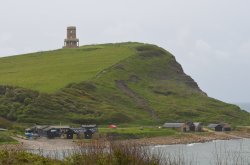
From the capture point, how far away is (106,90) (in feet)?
458

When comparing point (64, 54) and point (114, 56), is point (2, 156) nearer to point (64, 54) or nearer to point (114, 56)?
point (114, 56)

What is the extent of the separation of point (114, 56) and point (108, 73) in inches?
878

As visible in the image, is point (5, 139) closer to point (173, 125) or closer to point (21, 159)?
point (173, 125)

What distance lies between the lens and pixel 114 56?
176000mm

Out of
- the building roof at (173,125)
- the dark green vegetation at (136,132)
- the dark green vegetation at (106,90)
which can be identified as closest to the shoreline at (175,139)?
the dark green vegetation at (136,132)

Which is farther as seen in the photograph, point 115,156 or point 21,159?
point 21,159

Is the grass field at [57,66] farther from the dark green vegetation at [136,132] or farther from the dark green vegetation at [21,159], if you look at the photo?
the dark green vegetation at [21,159]

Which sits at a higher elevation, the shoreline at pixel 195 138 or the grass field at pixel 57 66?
the grass field at pixel 57 66

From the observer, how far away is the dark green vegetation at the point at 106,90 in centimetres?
11900

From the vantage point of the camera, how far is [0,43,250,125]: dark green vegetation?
11900 cm

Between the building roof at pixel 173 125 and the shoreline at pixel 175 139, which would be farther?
the building roof at pixel 173 125

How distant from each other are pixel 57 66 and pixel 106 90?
112 ft

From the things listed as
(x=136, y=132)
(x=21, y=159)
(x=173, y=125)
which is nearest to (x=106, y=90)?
(x=173, y=125)

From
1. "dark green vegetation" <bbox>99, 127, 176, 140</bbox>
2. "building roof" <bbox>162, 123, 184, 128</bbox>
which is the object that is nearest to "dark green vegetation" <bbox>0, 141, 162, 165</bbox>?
"dark green vegetation" <bbox>99, 127, 176, 140</bbox>
